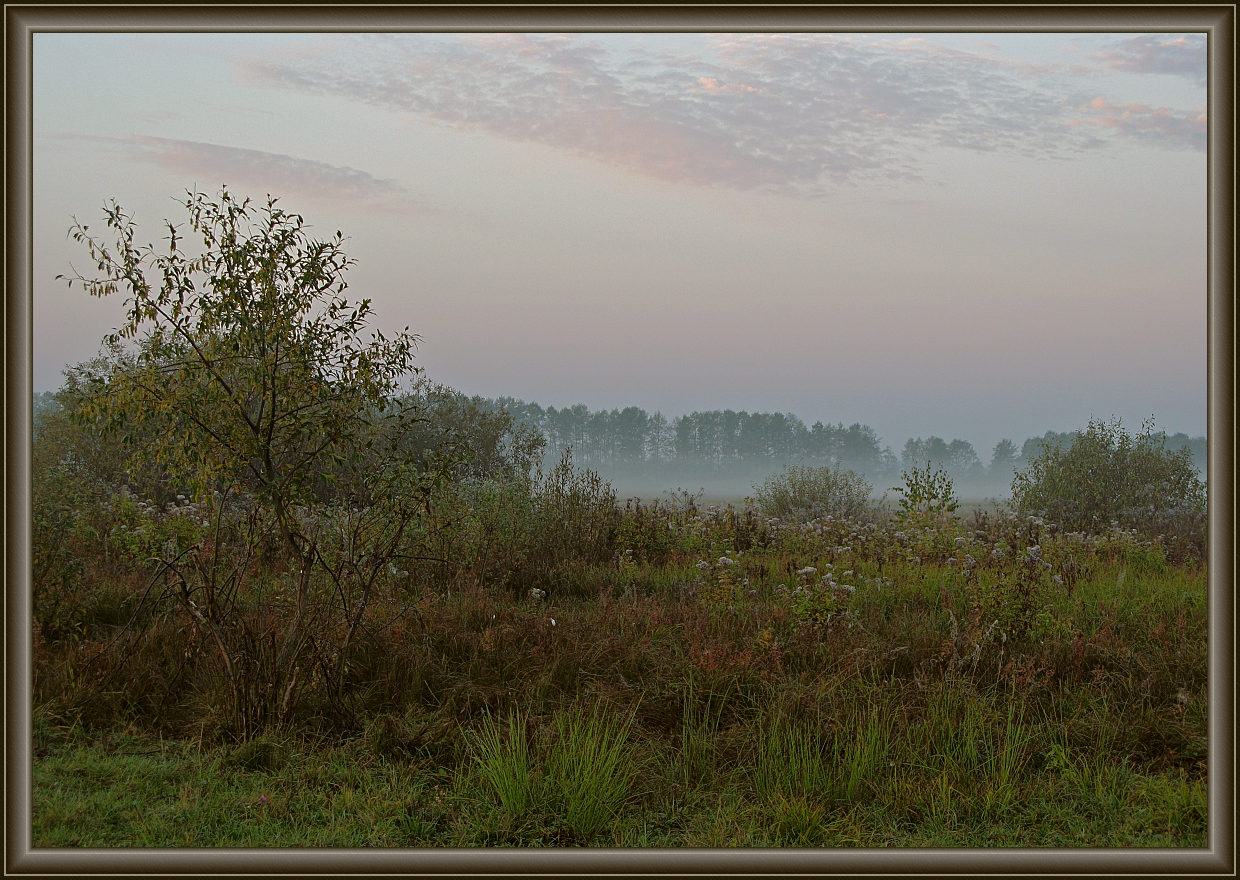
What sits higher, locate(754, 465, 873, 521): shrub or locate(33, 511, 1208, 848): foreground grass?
locate(754, 465, 873, 521): shrub

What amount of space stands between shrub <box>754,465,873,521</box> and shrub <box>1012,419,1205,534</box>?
3049mm

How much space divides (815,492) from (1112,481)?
488 cm

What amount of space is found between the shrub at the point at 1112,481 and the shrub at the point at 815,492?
3049 mm

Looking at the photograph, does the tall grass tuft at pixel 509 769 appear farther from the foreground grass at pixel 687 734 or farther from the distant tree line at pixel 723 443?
the distant tree line at pixel 723 443

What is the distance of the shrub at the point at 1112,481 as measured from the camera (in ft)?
44.4

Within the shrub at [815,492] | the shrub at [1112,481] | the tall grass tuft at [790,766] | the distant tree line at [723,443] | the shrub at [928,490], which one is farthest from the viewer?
the distant tree line at [723,443]

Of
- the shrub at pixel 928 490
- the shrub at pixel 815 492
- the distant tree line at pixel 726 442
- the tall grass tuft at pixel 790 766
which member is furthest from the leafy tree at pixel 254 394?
the distant tree line at pixel 726 442

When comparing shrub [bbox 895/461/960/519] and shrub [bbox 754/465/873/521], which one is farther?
shrub [bbox 754/465/873/521]

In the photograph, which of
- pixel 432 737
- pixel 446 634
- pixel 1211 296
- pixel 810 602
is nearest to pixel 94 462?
pixel 446 634

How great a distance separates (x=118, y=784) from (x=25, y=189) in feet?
10.5

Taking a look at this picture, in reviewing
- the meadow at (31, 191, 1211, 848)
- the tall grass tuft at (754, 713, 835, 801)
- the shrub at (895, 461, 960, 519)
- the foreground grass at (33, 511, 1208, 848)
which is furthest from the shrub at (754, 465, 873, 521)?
the tall grass tuft at (754, 713, 835, 801)

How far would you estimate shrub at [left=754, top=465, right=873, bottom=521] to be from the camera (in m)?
15.8

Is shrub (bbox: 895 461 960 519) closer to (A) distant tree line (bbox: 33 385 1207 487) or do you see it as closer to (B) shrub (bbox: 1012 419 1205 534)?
(B) shrub (bbox: 1012 419 1205 534)

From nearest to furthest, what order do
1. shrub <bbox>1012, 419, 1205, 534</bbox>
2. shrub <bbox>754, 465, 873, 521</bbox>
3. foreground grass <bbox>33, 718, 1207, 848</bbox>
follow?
foreground grass <bbox>33, 718, 1207, 848</bbox> < shrub <bbox>1012, 419, 1205, 534</bbox> < shrub <bbox>754, 465, 873, 521</bbox>
